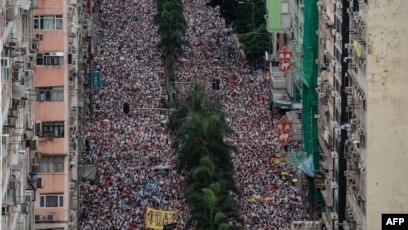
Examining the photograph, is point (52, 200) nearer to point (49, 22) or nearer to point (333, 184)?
point (49, 22)

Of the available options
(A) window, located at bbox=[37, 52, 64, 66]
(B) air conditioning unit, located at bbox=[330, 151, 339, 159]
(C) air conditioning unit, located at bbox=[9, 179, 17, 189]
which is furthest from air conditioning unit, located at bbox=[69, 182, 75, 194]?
(C) air conditioning unit, located at bbox=[9, 179, 17, 189]

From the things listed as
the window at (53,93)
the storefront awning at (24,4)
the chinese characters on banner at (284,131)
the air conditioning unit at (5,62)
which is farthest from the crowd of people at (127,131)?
the air conditioning unit at (5,62)

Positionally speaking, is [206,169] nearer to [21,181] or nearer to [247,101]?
[21,181]

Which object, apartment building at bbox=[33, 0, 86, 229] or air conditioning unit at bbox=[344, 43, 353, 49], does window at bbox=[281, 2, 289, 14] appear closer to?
air conditioning unit at bbox=[344, 43, 353, 49]

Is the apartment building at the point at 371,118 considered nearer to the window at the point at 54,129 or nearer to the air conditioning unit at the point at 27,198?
the window at the point at 54,129

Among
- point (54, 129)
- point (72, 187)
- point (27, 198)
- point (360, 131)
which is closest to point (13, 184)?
point (27, 198)

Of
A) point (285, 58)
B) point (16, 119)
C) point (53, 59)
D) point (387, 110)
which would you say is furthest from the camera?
point (285, 58)
